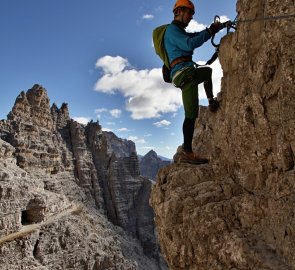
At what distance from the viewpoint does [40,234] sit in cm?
4197

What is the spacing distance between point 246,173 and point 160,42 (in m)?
3.67

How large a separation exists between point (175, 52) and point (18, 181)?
144ft

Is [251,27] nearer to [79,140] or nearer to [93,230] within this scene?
[93,230]

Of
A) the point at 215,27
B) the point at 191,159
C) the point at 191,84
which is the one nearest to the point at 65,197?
the point at 191,159

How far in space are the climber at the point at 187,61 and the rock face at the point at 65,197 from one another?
35783 mm

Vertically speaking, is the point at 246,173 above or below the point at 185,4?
below

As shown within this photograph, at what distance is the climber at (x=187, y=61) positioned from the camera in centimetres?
679

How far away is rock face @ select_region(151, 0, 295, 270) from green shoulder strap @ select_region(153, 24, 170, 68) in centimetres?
139

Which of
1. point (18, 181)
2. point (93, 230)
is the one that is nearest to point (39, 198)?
point (18, 181)

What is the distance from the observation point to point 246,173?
6.01 metres

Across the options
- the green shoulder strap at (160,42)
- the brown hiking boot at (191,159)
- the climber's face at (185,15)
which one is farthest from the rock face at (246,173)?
the green shoulder strap at (160,42)

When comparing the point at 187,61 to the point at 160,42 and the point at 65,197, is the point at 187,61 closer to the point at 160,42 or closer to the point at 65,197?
the point at 160,42

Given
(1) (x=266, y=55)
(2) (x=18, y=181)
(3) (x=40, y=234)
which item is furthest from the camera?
(2) (x=18, y=181)

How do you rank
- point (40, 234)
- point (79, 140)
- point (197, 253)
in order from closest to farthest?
point (197, 253)
point (40, 234)
point (79, 140)
